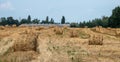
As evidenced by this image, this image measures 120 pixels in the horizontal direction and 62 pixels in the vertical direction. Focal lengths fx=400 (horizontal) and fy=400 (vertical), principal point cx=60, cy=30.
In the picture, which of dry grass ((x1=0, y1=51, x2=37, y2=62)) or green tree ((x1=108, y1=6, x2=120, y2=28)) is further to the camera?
green tree ((x1=108, y1=6, x2=120, y2=28))

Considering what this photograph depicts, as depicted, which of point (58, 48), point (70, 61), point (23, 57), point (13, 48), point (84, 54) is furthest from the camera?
point (13, 48)

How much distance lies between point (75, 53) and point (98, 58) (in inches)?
53.2

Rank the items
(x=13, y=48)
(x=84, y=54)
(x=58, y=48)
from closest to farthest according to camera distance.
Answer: (x=84, y=54)
(x=58, y=48)
(x=13, y=48)

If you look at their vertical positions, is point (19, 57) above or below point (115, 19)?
below

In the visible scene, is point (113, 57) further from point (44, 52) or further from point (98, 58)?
point (44, 52)

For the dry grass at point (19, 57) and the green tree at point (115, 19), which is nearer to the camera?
the dry grass at point (19, 57)

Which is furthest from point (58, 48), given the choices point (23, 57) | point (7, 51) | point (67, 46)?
point (7, 51)

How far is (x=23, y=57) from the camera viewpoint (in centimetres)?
1524

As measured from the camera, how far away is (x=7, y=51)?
1802cm

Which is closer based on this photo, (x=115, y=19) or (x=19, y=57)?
(x=19, y=57)

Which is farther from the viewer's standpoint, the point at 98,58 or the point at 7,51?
the point at 7,51

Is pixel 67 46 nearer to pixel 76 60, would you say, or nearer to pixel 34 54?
pixel 34 54

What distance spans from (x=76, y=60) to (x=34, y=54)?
3036 mm

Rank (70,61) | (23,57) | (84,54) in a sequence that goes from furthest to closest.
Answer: (23,57)
(84,54)
(70,61)
